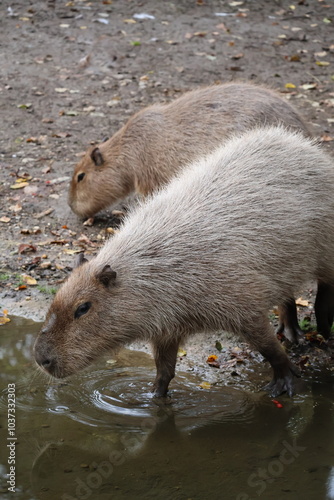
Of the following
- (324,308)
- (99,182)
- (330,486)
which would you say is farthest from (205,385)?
(99,182)

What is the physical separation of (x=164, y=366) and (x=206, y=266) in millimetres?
765

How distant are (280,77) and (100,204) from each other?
3.79 meters

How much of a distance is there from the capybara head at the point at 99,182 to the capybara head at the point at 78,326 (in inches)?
114

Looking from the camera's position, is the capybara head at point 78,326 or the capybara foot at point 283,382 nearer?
the capybara head at point 78,326

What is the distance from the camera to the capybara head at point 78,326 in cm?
417

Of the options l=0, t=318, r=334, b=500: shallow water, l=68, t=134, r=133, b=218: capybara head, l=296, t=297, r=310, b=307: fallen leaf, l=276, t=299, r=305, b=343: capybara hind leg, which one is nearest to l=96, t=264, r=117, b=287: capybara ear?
l=0, t=318, r=334, b=500: shallow water

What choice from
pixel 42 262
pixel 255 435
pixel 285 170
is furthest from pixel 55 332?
pixel 42 262

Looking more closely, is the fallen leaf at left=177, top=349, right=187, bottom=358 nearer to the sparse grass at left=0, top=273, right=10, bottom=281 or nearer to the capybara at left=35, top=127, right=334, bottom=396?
the capybara at left=35, top=127, right=334, bottom=396

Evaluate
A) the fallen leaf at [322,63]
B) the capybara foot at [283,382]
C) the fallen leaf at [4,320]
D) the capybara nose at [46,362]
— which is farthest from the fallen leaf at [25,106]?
the capybara foot at [283,382]

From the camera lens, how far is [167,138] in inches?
270

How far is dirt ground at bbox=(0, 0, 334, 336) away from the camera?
6812 millimetres

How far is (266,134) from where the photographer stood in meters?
5.11

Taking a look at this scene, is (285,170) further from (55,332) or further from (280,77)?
(280,77)

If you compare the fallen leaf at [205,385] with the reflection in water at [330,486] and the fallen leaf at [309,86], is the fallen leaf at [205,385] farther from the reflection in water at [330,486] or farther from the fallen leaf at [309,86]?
the fallen leaf at [309,86]
